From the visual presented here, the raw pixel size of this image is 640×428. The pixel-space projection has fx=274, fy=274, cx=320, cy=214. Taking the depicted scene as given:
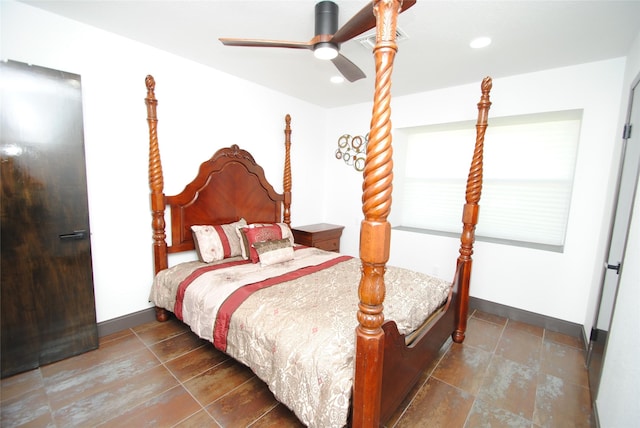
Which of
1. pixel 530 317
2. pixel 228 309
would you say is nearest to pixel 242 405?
pixel 228 309

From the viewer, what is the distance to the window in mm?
2936

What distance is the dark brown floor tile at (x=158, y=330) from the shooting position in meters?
2.40

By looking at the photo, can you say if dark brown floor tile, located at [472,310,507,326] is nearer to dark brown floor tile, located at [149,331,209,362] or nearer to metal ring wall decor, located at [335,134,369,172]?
metal ring wall decor, located at [335,134,369,172]

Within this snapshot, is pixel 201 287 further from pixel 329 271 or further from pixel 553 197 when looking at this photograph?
pixel 553 197

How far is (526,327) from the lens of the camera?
109 inches

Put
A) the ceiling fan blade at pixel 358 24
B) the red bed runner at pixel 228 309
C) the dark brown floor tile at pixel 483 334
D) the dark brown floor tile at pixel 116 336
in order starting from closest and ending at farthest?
the ceiling fan blade at pixel 358 24
the red bed runner at pixel 228 309
the dark brown floor tile at pixel 116 336
the dark brown floor tile at pixel 483 334

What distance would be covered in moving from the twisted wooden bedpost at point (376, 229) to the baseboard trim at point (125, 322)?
229 centimetres

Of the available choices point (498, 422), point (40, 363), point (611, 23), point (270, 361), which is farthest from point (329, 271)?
point (611, 23)

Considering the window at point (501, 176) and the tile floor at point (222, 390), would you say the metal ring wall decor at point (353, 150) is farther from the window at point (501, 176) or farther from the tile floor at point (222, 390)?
the tile floor at point (222, 390)

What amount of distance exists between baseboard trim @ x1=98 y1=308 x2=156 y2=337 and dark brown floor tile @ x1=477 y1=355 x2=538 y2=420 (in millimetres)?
2857

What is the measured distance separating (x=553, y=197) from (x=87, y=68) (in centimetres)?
457

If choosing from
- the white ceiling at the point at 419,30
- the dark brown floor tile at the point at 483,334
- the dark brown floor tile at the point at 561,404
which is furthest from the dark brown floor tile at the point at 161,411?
the white ceiling at the point at 419,30

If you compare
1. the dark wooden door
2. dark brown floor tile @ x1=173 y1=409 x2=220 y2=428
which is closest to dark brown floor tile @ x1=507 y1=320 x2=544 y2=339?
dark brown floor tile @ x1=173 y1=409 x2=220 y2=428

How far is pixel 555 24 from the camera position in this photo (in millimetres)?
1894
